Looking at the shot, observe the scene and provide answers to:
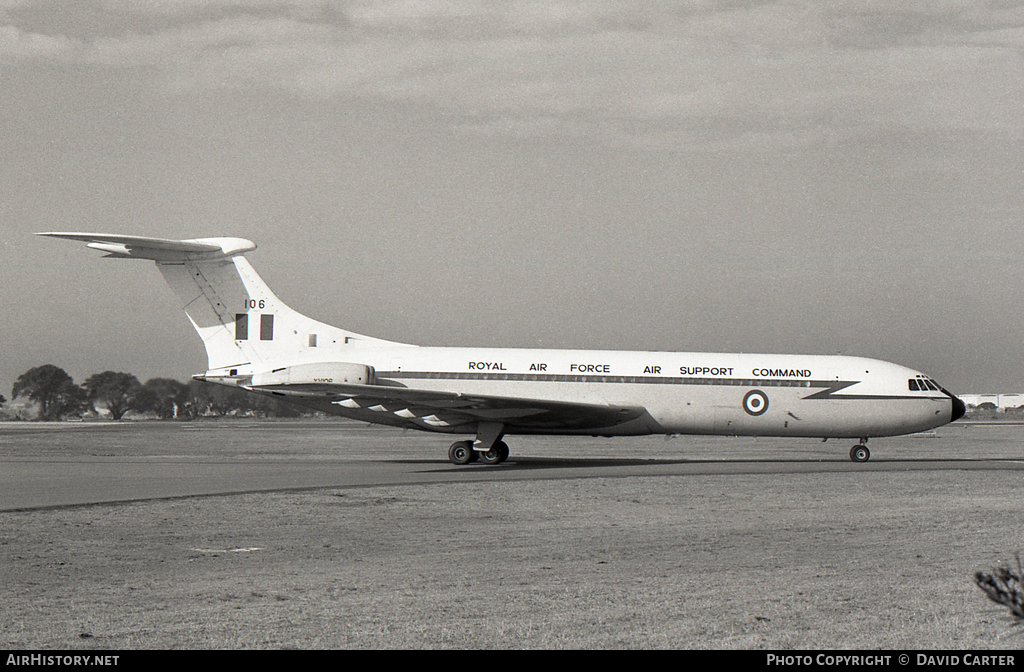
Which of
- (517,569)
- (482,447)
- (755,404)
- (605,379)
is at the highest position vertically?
(605,379)

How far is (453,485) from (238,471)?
726cm

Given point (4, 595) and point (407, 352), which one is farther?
point (407, 352)

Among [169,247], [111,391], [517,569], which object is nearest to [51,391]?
[111,391]

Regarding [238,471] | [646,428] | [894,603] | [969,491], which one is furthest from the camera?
[646,428]

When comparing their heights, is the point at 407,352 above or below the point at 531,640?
above

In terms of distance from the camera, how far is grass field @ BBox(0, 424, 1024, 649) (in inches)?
334

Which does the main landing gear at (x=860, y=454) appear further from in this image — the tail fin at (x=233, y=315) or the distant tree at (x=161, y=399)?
the distant tree at (x=161, y=399)

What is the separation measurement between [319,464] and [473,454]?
444 centimetres

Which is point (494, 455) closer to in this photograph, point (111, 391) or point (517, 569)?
point (517, 569)

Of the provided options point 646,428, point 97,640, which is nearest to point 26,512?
point 97,640

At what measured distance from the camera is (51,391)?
137625 millimetres

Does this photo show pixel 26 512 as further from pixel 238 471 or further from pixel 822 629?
pixel 822 629

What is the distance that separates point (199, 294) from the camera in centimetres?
3195
